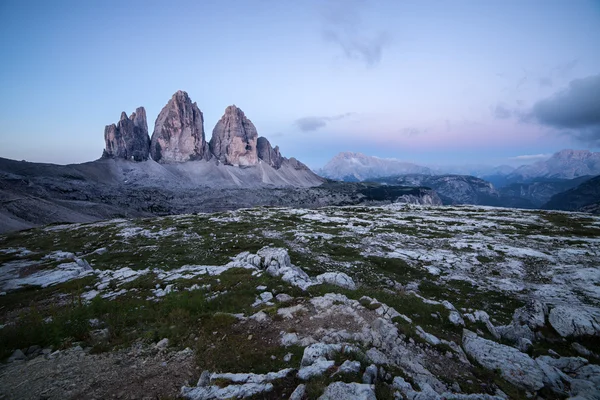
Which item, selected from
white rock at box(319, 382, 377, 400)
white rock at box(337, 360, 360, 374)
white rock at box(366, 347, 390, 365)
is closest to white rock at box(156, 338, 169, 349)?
white rock at box(319, 382, 377, 400)

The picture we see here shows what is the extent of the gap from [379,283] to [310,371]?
16.8m

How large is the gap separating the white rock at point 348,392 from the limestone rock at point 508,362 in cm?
692

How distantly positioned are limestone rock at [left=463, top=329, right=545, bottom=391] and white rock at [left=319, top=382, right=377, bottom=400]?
6925mm

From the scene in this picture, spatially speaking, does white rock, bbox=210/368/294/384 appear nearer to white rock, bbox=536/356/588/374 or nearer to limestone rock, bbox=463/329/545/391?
limestone rock, bbox=463/329/545/391

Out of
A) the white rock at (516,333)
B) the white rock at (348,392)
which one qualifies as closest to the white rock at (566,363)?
the white rock at (516,333)

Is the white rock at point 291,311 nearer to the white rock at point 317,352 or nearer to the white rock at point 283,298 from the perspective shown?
the white rock at point 283,298

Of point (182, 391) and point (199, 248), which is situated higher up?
point (182, 391)

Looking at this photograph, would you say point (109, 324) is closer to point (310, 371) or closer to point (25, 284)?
point (310, 371)

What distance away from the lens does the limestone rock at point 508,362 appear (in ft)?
32.7

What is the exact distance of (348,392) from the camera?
7566 millimetres

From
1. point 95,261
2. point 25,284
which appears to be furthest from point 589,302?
point 95,261

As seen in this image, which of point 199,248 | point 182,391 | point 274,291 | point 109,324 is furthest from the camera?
point 199,248

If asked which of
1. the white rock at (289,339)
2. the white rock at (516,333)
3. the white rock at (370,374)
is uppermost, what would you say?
the white rock at (370,374)

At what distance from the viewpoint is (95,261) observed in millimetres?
31172
